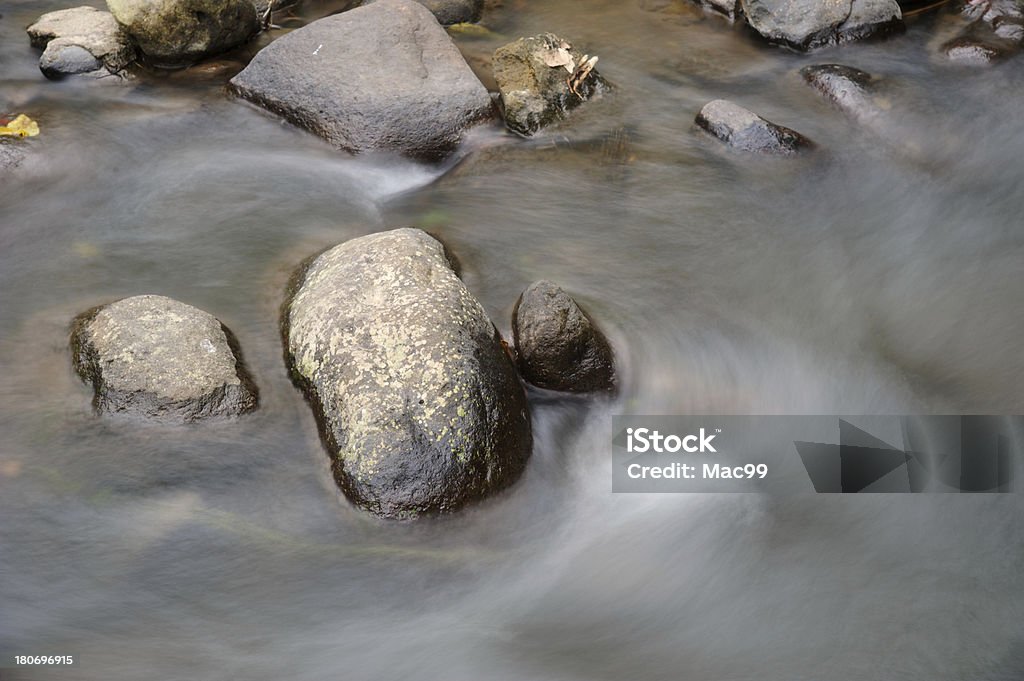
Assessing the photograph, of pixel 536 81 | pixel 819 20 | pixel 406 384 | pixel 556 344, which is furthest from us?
pixel 819 20

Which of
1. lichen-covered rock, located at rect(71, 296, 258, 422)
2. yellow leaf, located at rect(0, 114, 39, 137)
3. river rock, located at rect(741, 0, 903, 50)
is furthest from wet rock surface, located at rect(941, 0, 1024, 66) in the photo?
yellow leaf, located at rect(0, 114, 39, 137)

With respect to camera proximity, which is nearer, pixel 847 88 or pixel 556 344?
pixel 556 344

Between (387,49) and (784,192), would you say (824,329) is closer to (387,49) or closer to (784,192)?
(784,192)

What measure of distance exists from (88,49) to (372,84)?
7.08ft

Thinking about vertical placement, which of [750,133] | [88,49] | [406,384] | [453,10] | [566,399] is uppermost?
[453,10]

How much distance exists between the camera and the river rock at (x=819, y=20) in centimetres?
764

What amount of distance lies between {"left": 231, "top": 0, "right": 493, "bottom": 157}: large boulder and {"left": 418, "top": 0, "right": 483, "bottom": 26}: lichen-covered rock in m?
0.94

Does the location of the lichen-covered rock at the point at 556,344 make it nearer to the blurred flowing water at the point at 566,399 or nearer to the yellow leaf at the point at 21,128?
the blurred flowing water at the point at 566,399

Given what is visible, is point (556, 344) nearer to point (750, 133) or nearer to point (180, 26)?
point (750, 133)

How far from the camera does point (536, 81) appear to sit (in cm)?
672

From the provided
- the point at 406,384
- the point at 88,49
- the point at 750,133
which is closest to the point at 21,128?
the point at 88,49

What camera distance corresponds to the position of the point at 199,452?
14.5 feet

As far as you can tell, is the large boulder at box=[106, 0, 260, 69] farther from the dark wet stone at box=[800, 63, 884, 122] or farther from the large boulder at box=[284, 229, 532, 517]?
the dark wet stone at box=[800, 63, 884, 122]

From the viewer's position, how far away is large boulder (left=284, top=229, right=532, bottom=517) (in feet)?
13.7
